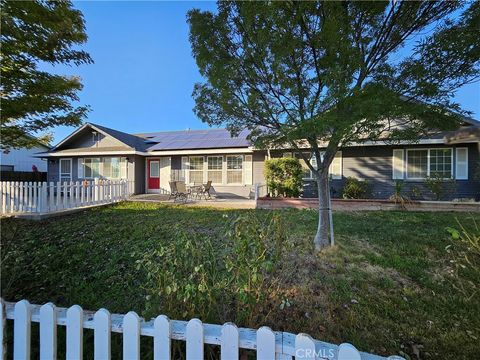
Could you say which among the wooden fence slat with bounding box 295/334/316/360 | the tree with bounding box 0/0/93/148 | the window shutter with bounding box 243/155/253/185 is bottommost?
the wooden fence slat with bounding box 295/334/316/360

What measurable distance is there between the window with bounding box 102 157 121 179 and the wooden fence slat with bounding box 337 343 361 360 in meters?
17.5

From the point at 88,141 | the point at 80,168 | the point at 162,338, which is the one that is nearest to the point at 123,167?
the point at 80,168

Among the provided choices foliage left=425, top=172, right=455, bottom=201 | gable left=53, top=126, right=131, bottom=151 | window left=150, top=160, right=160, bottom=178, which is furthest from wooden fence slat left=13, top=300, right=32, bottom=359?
gable left=53, top=126, right=131, bottom=151

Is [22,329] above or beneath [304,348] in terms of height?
beneath

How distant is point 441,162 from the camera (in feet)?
37.4

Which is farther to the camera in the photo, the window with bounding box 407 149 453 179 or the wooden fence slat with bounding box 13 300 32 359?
the window with bounding box 407 149 453 179

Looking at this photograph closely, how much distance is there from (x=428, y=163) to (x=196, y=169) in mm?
11763

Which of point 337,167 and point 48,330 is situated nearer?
point 48,330

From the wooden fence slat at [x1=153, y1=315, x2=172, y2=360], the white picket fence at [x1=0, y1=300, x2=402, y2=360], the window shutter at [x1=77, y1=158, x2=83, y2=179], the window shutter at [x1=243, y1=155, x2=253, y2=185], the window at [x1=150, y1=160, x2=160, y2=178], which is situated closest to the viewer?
the white picket fence at [x1=0, y1=300, x2=402, y2=360]

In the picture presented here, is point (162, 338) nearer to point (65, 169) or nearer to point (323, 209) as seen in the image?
point (323, 209)

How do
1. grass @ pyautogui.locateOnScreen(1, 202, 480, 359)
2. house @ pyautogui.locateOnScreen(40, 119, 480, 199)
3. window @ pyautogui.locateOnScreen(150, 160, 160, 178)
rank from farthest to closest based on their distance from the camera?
1. window @ pyautogui.locateOnScreen(150, 160, 160, 178)
2. house @ pyautogui.locateOnScreen(40, 119, 480, 199)
3. grass @ pyautogui.locateOnScreen(1, 202, 480, 359)

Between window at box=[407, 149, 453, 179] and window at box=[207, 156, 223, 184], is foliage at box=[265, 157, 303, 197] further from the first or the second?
window at box=[407, 149, 453, 179]

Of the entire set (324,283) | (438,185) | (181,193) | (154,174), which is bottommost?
(324,283)

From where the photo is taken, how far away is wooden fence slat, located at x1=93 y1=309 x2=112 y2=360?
62.6 inches
